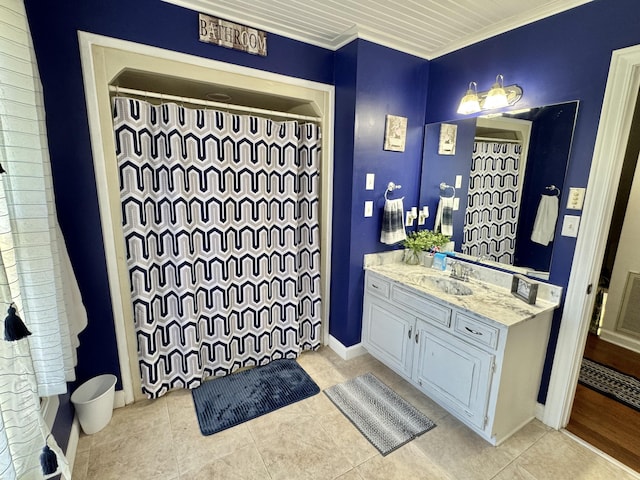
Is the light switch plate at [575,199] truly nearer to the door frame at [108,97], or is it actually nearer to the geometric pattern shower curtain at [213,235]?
the geometric pattern shower curtain at [213,235]

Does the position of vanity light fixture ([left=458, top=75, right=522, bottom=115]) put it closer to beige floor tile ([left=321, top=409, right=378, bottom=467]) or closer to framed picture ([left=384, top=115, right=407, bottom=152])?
framed picture ([left=384, top=115, right=407, bottom=152])

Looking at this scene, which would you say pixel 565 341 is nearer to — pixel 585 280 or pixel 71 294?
pixel 585 280

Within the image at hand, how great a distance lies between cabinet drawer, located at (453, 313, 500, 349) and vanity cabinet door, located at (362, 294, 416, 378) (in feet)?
1.22

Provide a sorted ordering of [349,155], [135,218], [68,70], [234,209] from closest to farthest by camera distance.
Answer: [68,70] → [135,218] → [234,209] → [349,155]

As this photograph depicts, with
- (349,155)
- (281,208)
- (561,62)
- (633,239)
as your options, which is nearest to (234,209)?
(281,208)

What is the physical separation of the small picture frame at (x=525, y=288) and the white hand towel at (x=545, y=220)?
0.27 m

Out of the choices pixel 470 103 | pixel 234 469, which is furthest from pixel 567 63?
pixel 234 469

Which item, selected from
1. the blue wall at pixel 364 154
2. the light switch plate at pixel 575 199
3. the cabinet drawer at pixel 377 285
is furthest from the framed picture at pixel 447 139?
the cabinet drawer at pixel 377 285

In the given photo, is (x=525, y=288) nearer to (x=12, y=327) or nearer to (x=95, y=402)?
(x=12, y=327)

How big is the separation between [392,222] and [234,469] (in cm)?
197

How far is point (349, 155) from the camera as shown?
2.41 metres

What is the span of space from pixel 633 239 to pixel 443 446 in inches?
103

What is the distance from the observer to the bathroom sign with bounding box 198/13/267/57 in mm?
1971

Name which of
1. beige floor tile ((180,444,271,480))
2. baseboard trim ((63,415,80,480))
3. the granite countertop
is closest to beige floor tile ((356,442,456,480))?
beige floor tile ((180,444,271,480))
